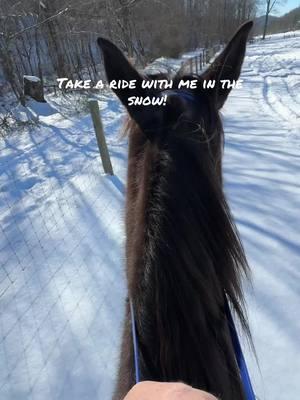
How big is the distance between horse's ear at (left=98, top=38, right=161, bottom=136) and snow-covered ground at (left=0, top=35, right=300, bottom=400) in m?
0.43

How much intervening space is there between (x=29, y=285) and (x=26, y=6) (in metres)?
13.4

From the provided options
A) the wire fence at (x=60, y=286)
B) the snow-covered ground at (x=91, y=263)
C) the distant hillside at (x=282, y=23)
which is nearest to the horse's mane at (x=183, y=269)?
the snow-covered ground at (x=91, y=263)

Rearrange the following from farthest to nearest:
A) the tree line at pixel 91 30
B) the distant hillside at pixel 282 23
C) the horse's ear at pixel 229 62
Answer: the distant hillside at pixel 282 23
the tree line at pixel 91 30
the horse's ear at pixel 229 62

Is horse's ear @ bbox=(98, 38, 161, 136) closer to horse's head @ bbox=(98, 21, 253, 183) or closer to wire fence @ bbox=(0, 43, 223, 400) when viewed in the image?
horse's head @ bbox=(98, 21, 253, 183)

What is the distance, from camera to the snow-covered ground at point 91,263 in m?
1.95

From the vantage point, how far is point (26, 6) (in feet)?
39.8

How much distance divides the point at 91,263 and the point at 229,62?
7.67 feet

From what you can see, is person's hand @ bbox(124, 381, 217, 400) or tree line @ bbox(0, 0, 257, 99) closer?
person's hand @ bbox(124, 381, 217, 400)

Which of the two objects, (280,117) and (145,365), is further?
(280,117)

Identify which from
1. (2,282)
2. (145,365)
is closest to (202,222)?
(145,365)

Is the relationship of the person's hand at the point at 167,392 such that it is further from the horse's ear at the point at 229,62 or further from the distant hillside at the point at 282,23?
the distant hillside at the point at 282,23

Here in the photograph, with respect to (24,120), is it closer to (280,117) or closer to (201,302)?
(280,117)

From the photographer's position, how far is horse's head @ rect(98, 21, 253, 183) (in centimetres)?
90

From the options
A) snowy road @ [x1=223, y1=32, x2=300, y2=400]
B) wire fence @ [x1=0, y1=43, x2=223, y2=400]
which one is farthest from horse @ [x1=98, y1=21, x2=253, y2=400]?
snowy road @ [x1=223, y1=32, x2=300, y2=400]
